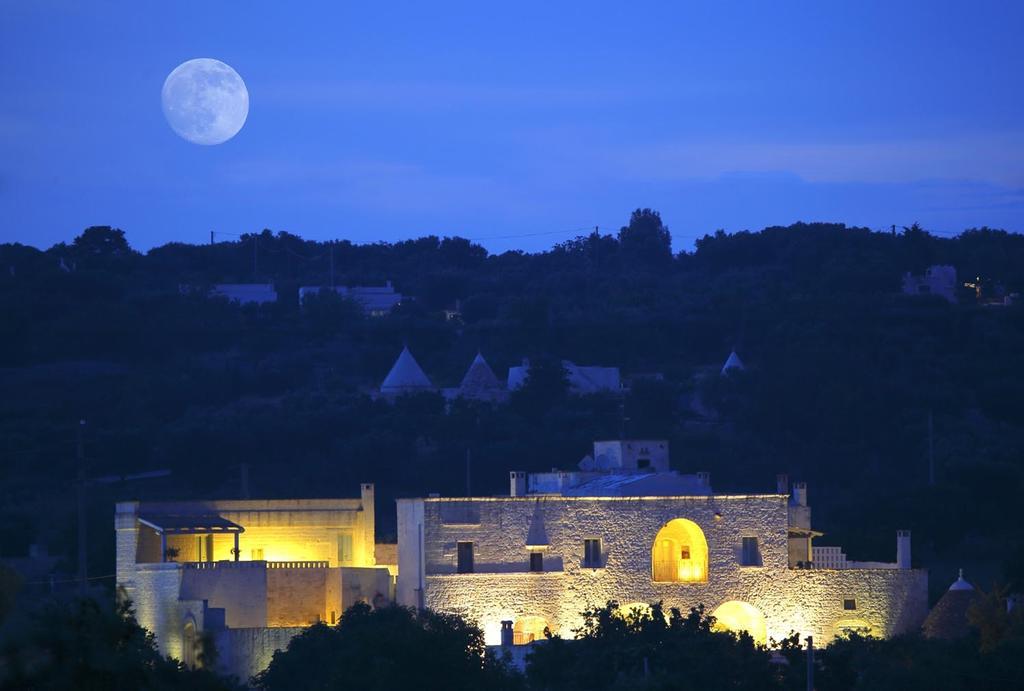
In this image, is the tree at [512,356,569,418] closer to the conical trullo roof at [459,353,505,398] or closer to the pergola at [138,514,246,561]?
the conical trullo roof at [459,353,505,398]

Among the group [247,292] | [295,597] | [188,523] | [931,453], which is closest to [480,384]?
[931,453]

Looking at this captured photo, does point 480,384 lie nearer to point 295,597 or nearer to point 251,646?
point 295,597

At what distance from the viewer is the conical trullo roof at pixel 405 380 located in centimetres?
7494

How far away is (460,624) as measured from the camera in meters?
41.7

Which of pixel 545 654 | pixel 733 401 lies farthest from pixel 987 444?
pixel 545 654

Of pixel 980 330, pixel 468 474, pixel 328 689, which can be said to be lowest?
pixel 328 689

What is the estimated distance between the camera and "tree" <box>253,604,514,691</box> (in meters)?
36.8

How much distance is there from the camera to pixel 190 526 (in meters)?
44.9

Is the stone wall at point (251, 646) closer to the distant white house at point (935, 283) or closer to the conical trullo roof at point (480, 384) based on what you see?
the conical trullo roof at point (480, 384)

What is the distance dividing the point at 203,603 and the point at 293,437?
90.7ft

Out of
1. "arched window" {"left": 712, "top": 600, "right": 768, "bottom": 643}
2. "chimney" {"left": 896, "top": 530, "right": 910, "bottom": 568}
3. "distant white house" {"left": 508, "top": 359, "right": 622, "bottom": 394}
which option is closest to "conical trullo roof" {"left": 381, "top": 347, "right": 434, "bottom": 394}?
"distant white house" {"left": 508, "top": 359, "right": 622, "bottom": 394}

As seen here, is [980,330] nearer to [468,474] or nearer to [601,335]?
[601,335]

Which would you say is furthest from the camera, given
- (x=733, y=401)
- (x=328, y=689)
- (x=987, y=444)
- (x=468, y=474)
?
(x=733, y=401)

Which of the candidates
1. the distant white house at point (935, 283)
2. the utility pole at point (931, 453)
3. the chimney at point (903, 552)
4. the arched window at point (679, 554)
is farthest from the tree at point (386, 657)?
the distant white house at point (935, 283)
